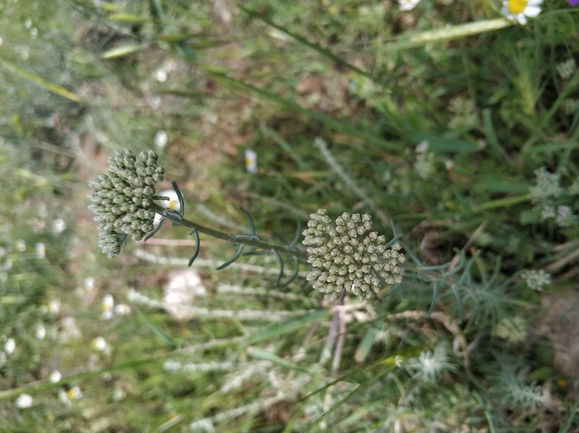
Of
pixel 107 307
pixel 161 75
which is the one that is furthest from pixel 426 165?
pixel 107 307

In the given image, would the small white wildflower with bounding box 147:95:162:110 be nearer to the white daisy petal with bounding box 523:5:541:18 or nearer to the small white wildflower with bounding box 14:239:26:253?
the small white wildflower with bounding box 14:239:26:253

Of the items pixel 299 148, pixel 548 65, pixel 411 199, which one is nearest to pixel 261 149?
pixel 299 148

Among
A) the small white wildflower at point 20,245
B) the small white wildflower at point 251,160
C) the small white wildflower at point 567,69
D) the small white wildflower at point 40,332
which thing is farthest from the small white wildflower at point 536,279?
the small white wildflower at point 20,245

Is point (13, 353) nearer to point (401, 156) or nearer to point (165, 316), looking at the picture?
point (165, 316)

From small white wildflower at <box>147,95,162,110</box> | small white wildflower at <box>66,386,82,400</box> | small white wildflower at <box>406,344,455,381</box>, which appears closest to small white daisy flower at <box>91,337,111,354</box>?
small white wildflower at <box>66,386,82,400</box>

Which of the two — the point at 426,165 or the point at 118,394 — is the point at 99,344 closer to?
the point at 118,394

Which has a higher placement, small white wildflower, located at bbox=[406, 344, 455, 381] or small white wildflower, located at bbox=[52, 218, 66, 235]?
small white wildflower, located at bbox=[406, 344, 455, 381]
